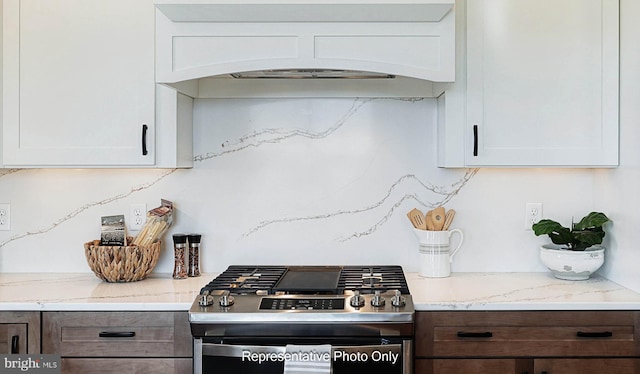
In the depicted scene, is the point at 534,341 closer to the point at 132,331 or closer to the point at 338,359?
the point at 338,359

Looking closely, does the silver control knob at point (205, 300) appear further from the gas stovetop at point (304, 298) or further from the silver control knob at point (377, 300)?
the silver control knob at point (377, 300)

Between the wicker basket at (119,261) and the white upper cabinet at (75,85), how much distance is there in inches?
13.5

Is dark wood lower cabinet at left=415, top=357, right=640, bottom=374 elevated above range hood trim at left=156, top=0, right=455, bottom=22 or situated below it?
below

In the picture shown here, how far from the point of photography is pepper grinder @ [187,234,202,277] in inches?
99.5

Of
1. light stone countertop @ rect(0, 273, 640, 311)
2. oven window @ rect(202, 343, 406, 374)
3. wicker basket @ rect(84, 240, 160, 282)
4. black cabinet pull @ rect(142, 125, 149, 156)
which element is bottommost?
A: oven window @ rect(202, 343, 406, 374)

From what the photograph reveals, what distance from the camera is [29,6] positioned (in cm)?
230

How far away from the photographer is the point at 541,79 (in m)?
2.30

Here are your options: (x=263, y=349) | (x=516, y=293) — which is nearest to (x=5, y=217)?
(x=263, y=349)

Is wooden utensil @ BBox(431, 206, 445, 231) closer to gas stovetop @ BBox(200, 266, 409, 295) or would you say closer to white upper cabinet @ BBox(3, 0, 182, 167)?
gas stovetop @ BBox(200, 266, 409, 295)

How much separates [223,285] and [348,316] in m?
0.55

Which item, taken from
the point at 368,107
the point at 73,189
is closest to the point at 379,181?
the point at 368,107

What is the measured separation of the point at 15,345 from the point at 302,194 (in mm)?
1257

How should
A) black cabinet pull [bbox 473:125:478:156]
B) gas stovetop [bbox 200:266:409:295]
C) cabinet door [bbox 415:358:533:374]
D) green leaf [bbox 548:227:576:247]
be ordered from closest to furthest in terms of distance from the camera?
cabinet door [bbox 415:358:533:374] → gas stovetop [bbox 200:266:409:295] → black cabinet pull [bbox 473:125:478:156] → green leaf [bbox 548:227:576:247]

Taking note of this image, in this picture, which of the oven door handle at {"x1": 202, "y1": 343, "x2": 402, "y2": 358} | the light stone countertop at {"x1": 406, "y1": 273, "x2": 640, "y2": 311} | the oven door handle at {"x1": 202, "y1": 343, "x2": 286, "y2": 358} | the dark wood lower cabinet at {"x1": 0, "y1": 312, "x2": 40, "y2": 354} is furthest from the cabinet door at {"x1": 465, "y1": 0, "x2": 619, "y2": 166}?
the dark wood lower cabinet at {"x1": 0, "y1": 312, "x2": 40, "y2": 354}
